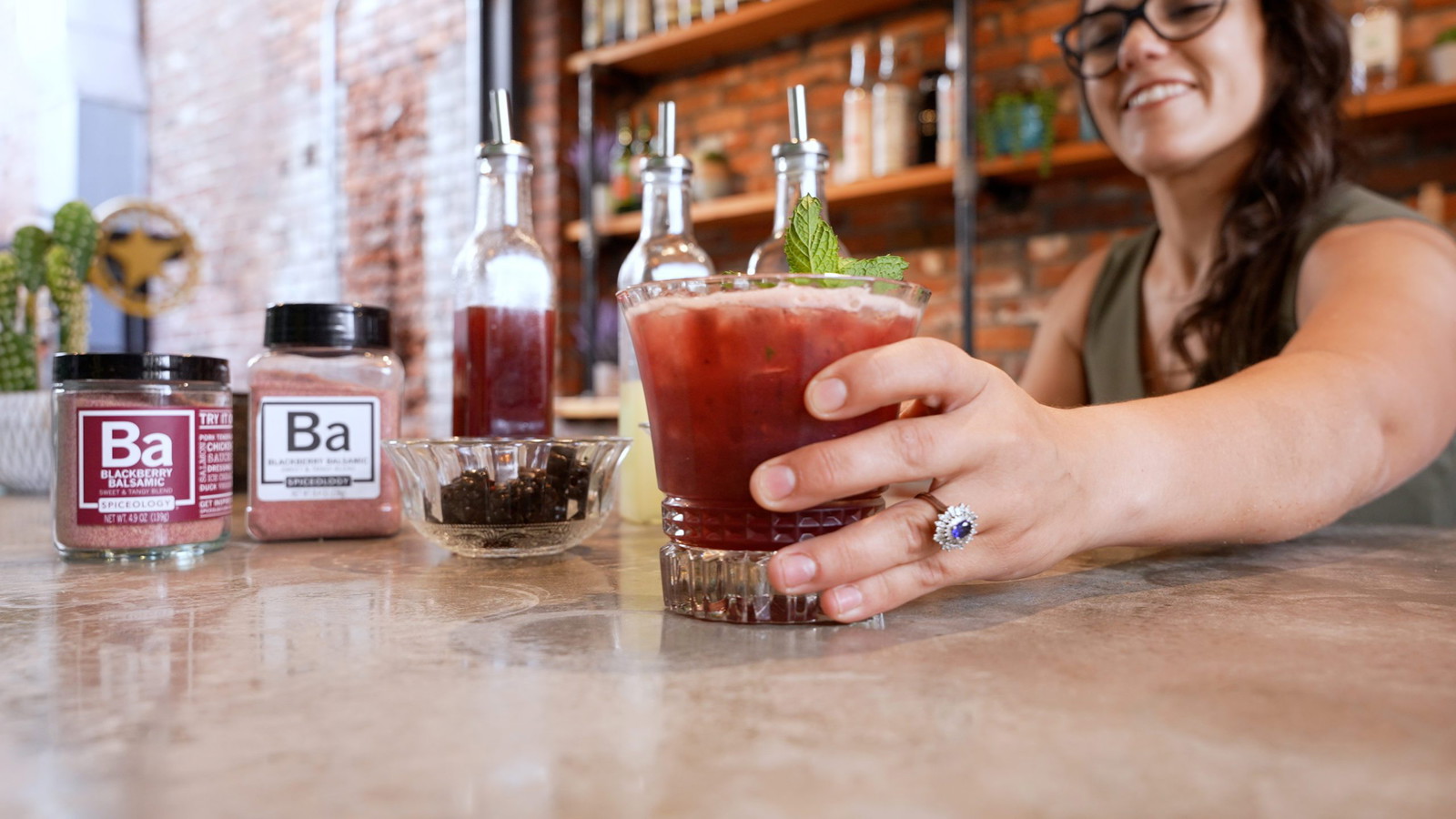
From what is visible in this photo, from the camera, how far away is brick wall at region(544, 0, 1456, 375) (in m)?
2.72

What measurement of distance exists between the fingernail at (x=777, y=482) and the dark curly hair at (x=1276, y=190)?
1135mm

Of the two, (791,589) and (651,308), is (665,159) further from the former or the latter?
(791,589)

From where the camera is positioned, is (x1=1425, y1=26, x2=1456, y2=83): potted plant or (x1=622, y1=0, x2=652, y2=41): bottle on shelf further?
(x1=622, y1=0, x2=652, y2=41): bottle on shelf

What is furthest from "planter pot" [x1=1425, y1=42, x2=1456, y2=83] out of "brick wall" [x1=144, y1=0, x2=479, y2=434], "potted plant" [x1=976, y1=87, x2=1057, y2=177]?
"brick wall" [x1=144, y1=0, x2=479, y2=434]

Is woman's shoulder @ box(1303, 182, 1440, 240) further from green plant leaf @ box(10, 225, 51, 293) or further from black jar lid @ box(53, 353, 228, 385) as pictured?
green plant leaf @ box(10, 225, 51, 293)

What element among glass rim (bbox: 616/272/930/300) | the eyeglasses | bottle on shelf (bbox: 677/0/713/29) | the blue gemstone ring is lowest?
the blue gemstone ring

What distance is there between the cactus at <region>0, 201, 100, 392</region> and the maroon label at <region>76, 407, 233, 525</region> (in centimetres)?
91

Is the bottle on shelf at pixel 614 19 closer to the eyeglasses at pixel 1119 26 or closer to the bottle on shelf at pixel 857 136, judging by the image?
the bottle on shelf at pixel 857 136

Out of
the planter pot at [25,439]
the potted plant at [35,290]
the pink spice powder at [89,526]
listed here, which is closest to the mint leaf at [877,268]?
the pink spice powder at [89,526]

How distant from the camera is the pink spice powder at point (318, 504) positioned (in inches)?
37.3

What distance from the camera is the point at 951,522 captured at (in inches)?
23.0

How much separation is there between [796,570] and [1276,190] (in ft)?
4.31

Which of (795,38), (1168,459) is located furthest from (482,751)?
(795,38)

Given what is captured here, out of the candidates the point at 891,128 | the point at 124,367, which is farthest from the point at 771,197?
the point at 124,367
